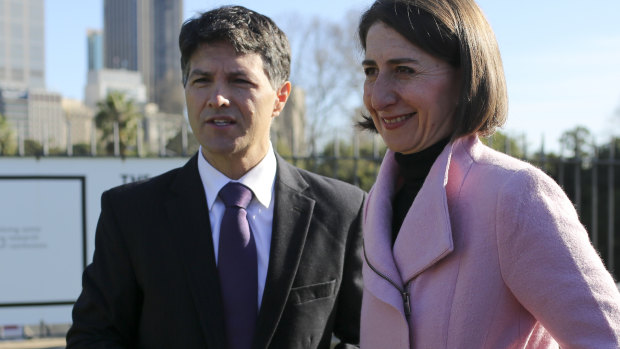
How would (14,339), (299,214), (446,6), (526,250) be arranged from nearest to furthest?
(526,250), (446,6), (299,214), (14,339)

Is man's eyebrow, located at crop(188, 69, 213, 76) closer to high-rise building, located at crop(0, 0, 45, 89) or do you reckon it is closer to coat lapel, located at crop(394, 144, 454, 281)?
coat lapel, located at crop(394, 144, 454, 281)

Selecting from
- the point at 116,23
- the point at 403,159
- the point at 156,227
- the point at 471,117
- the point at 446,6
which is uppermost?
the point at 116,23

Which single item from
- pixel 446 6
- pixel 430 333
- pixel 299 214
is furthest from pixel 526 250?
pixel 299 214

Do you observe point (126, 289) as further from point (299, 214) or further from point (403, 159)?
point (403, 159)

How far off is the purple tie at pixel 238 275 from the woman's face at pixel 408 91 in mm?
649

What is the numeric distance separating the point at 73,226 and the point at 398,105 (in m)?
4.06

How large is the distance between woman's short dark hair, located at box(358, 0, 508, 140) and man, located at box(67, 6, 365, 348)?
2.54ft

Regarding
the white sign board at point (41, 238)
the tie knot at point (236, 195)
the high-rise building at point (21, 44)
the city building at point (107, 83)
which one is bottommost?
the white sign board at point (41, 238)

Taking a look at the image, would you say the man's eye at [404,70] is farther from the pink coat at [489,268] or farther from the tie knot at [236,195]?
the tie knot at [236,195]

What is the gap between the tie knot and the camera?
207 cm

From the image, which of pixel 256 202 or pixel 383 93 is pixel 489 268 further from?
pixel 256 202

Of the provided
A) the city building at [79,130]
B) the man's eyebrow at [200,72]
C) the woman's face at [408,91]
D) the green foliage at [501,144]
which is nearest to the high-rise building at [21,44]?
the city building at [79,130]

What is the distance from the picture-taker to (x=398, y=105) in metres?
1.58

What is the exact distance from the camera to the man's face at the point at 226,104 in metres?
2.08
